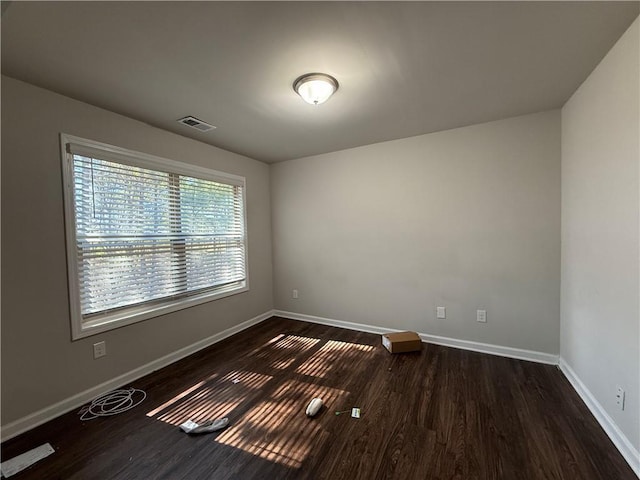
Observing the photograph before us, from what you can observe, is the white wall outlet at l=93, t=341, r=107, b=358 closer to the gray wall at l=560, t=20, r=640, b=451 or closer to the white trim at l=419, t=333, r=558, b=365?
the white trim at l=419, t=333, r=558, b=365

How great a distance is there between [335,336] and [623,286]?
2.62m

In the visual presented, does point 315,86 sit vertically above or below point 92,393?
above

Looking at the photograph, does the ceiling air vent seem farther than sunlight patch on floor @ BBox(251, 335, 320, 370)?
No

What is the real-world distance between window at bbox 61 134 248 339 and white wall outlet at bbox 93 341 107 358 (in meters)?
0.12

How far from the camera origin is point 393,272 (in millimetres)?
3314

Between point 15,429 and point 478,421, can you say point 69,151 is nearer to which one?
point 15,429

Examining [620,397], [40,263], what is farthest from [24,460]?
[620,397]

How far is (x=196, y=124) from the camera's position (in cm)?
262

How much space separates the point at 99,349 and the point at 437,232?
349 centimetres

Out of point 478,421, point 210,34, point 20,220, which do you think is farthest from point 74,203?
point 478,421

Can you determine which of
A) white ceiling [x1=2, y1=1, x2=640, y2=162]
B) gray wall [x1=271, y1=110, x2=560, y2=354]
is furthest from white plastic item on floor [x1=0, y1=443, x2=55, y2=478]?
gray wall [x1=271, y1=110, x2=560, y2=354]

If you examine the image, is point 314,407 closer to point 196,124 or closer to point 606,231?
point 606,231

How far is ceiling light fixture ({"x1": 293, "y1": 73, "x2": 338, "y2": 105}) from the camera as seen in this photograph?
1.86 metres

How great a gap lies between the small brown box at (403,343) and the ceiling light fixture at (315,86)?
2484 mm
